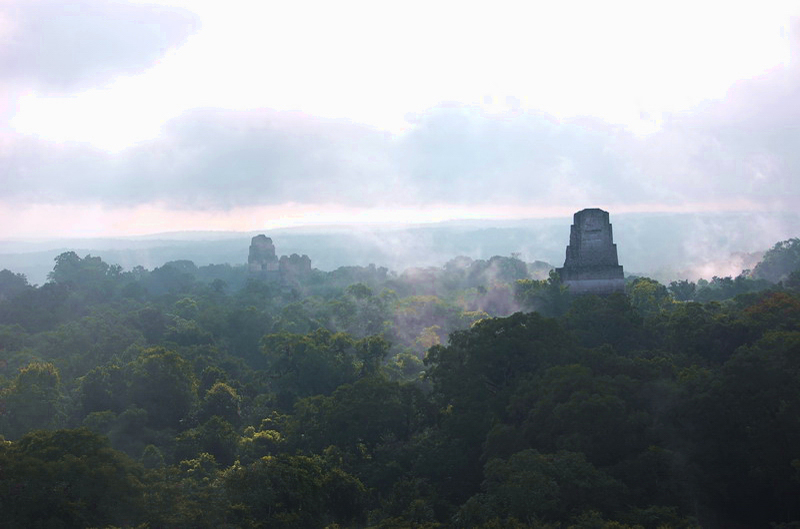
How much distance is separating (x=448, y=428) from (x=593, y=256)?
19240 mm

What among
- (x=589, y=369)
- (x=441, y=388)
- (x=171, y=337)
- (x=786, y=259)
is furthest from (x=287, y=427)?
(x=786, y=259)

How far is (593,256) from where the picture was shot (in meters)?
45.2

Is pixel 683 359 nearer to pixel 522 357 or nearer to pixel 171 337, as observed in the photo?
pixel 522 357

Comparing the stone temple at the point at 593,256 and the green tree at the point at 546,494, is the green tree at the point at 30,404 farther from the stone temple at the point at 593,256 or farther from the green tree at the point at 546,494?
the stone temple at the point at 593,256

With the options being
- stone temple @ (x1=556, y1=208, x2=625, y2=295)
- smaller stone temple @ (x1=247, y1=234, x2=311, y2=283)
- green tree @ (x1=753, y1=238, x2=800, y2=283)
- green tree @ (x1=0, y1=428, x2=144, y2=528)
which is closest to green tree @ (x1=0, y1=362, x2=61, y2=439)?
green tree @ (x1=0, y1=428, x2=144, y2=528)

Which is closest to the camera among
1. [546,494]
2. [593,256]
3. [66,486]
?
[546,494]

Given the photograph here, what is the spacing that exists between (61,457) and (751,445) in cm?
2215

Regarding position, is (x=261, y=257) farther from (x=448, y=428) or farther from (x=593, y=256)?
(x=448, y=428)

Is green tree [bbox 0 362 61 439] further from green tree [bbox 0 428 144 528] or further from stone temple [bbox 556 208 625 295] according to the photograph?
stone temple [bbox 556 208 625 295]

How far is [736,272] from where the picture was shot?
11638 centimetres

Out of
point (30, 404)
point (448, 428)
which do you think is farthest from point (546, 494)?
point (30, 404)

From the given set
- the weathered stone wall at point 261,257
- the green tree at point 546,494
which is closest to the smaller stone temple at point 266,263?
the weathered stone wall at point 261,257

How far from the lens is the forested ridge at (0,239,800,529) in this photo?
22547 millimetres

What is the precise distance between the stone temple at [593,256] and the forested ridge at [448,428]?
3.08m
